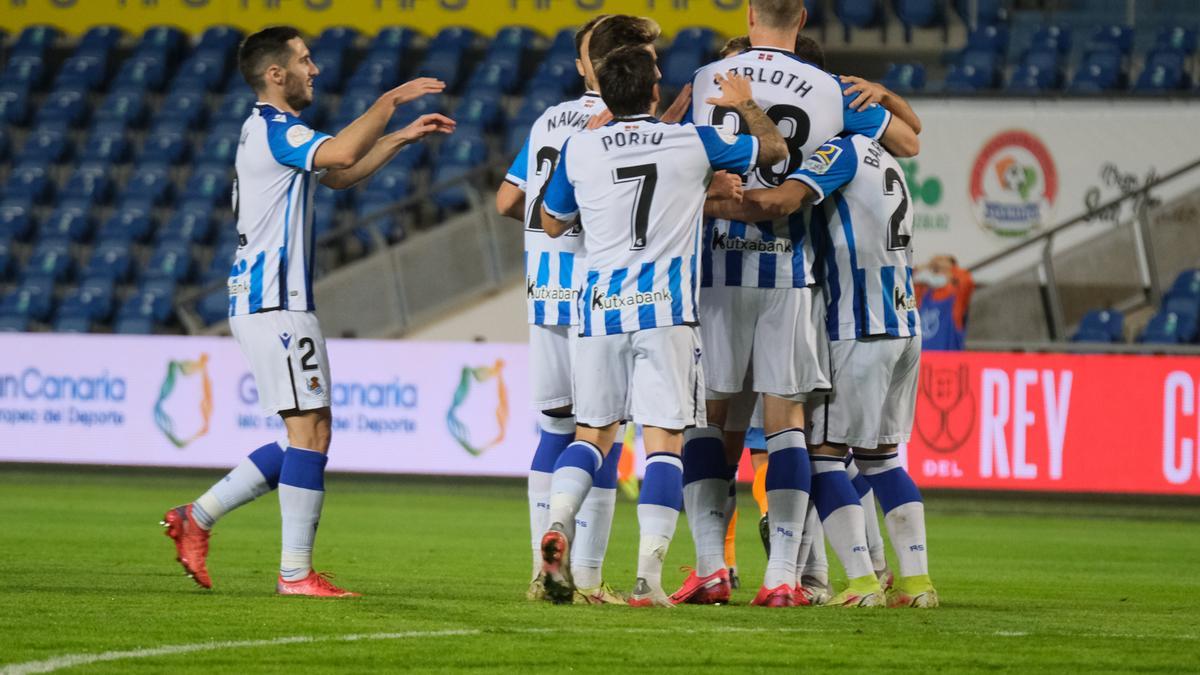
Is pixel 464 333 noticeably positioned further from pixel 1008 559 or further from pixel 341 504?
pixel 1008 559

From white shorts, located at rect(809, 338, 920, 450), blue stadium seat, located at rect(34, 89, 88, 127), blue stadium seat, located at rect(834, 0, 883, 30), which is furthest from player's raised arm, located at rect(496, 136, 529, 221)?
blue stadium seat, located at rect(34, 89, 88, 127)

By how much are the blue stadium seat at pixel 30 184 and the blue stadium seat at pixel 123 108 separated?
39.5 inches

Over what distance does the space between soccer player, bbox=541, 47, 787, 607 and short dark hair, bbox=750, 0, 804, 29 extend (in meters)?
0.57

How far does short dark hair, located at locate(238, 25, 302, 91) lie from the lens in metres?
7.06

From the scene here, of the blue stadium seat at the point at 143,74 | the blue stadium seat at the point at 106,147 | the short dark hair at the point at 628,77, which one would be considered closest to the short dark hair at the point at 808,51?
the short dark hair at the point at 628,77

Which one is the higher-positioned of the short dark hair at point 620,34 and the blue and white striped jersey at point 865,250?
the short dark hair at point 620,34

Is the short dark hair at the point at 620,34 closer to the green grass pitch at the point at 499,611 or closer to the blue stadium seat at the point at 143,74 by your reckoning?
the green grass pitch at the point at 499,611

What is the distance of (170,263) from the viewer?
62.8 feet

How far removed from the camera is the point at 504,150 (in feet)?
64.8

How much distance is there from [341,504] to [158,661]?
8.35 m

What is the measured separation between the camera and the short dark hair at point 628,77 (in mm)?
6344

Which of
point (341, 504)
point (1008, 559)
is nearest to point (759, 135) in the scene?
point (1008, 559)

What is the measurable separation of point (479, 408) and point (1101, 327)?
576cm

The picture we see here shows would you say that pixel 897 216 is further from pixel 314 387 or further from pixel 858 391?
pixel 314 387
